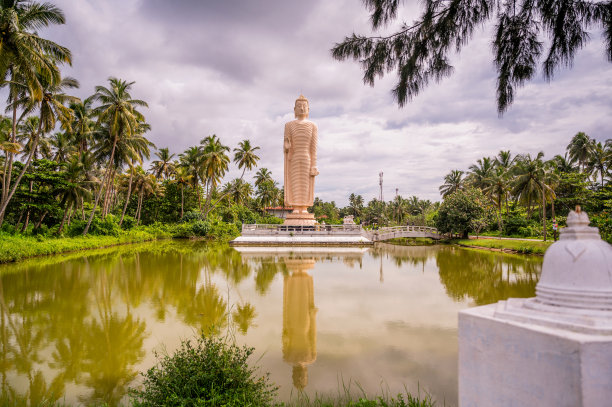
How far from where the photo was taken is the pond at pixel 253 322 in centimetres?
392

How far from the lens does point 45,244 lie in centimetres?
1608

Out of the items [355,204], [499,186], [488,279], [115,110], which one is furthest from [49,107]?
[355,204]

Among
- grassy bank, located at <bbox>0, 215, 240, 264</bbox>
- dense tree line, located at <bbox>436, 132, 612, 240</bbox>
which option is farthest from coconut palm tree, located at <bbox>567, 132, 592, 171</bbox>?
grassy bank, located at <bbox>0, 215, 240, 264</bbox>

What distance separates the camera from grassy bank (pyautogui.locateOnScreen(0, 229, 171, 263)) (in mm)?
13616

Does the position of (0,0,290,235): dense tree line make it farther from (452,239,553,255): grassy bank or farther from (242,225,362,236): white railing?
(452,239,553,255): grassy bank

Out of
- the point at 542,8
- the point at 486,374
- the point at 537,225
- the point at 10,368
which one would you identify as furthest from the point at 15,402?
the point at 537,225

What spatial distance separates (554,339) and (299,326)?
465 cm

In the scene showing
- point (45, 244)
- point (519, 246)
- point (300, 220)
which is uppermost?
point (300, 220)

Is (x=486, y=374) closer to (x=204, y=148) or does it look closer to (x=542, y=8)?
(x=542, y=8)

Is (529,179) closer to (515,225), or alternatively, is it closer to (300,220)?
(515,225)

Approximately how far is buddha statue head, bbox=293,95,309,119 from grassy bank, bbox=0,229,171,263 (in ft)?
49.7

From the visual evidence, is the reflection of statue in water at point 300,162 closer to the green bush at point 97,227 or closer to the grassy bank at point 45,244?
the grassy bank at point 45,244

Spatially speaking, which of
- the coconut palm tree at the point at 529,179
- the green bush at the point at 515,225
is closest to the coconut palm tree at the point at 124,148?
the coconut palm tree at the point at 529,179

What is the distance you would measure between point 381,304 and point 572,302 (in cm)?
563
